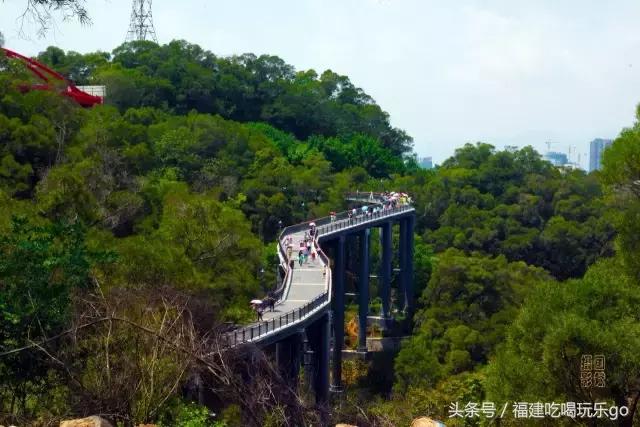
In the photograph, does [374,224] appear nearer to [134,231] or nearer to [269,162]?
[269,162]

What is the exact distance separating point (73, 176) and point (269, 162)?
99.3 feet

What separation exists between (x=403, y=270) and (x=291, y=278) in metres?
20.7

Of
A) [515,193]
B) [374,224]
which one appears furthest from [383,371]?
[515,193]

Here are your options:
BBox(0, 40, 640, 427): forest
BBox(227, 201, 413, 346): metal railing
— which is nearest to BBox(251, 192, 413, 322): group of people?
BBox(227, 201, 413, 346): metal railing

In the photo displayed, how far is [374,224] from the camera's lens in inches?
1833

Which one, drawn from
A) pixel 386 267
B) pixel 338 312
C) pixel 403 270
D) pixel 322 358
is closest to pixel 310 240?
pixel 338 312

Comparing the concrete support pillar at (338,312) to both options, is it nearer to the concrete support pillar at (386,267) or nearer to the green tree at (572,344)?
the concrete support pillar at (386,267)

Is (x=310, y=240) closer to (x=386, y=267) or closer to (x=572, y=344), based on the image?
(x=386, y=267)

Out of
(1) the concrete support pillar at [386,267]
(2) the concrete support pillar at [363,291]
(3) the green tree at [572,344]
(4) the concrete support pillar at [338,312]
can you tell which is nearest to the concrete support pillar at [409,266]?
(1) the concrete support pillar at [386,267]

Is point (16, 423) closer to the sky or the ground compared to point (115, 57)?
closer to the ground

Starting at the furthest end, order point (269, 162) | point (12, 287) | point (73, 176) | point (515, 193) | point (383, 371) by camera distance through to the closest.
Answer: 1. point (515, 193)
2. point (269, 162)
3. point (383, 371)
4. point (73, 176)
5. point (12, 287)

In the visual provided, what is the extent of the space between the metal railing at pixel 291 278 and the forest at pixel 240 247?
2.90ft

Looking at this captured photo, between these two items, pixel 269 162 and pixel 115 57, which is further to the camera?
pixel 115 57

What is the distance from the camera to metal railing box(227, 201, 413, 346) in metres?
20.3
